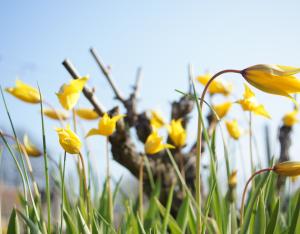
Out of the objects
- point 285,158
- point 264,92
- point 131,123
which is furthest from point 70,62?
point 285,158

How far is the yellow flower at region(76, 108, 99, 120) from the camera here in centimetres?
159

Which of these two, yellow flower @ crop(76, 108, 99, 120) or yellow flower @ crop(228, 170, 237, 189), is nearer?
yellow flower @ crop(228, 170, 237, 189)

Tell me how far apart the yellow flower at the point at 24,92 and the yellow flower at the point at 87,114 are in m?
0.27

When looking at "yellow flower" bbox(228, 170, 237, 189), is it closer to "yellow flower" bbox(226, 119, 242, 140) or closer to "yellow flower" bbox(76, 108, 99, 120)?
"yellow flower" bbox(226, 119, 242, 140)

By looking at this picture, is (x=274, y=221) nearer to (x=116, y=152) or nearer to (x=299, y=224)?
(x=299, y=224)

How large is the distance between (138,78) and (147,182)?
20.2 inches

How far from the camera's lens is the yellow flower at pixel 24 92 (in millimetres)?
1332

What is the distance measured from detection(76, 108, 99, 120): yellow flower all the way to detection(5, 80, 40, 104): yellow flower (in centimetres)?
27

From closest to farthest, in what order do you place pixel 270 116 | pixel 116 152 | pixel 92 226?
pixel 92 226 → pixel 270 116 → pixel 116 152

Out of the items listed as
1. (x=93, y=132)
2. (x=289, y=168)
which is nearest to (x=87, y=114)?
(x=93, y=132)

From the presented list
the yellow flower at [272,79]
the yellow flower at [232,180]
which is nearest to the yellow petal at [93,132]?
the yellow flower at [232,180]

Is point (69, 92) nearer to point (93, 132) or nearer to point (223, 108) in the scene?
point (93, 132)

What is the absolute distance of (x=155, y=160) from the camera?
2064mm

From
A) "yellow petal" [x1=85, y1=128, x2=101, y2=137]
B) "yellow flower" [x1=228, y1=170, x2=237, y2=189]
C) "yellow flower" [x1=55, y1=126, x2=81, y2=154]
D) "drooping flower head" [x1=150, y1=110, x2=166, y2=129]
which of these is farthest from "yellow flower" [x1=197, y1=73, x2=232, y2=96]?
"yellow flower" [x1=55, y1=126, x2=81, y2=154]
